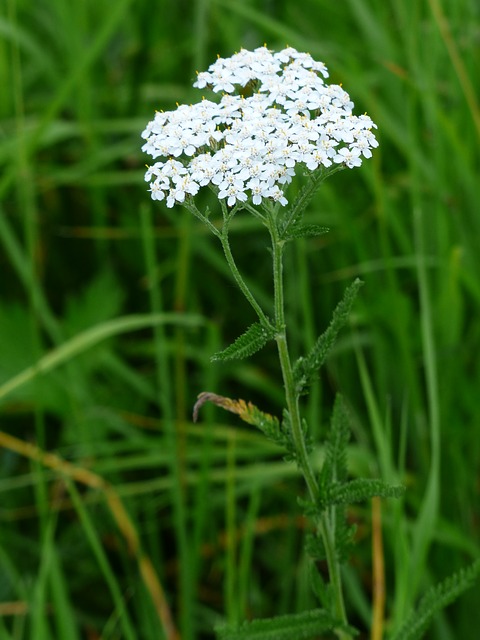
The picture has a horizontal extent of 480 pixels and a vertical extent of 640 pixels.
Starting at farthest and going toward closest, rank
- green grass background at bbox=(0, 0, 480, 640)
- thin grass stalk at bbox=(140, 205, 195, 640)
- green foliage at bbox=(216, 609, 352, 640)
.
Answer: green grass background at bbox=(0, 0, 480, 640) → thin grass stalk at bbox=(140, 205, 195, 640) → green foliage at bbox=(216, 609, 352, 640)

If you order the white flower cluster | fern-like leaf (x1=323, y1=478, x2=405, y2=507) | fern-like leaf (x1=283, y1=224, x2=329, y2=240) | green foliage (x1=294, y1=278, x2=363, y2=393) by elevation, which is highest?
the white flower cluster

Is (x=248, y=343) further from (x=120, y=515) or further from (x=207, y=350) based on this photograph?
(x=207, y=350)

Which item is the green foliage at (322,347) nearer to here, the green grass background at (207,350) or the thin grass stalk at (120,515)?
the green grass background at (207,350)

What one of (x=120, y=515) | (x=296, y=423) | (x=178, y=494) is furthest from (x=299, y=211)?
(x=120, y=515)

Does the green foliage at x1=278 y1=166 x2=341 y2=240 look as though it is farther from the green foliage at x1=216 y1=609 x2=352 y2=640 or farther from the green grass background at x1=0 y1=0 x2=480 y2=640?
the green grass background at x1=0 y1=0 x2=480 y2=640

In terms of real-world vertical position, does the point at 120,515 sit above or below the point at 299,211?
below

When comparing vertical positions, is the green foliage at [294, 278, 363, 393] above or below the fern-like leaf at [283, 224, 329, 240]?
below

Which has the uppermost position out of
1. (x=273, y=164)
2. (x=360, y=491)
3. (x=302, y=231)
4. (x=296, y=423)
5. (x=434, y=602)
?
(x=273, y=164)

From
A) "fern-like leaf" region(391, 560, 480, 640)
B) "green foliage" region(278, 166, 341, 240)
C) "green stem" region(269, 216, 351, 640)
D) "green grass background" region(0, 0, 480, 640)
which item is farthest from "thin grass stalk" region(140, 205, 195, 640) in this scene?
"green foliage" region(278, 166, 341, 240)
